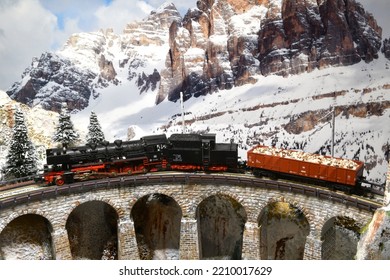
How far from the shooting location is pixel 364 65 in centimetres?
4066

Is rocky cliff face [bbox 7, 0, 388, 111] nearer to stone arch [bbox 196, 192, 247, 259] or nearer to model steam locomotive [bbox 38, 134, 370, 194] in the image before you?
model steam locomotive [bbox 38, 134, 370, 194]

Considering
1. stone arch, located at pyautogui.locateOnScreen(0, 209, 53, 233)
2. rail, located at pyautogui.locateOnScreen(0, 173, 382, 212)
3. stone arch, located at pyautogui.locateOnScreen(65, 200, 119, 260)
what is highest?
rail, located at pyautogui.locateOnScreen(0, 173, 382, 212)

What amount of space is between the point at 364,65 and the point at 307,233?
30668 millimetres

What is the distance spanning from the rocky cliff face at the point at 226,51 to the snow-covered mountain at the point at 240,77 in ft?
0.91

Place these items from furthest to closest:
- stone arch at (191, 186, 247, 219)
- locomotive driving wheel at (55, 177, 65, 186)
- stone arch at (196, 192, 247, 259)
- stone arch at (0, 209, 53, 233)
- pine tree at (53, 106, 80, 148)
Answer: pine tree at (53, 106, 80, 148), stone arch at (196, 192, 247, 259), locomotive driving wheel at (55, 177, 65, 186), stone arch at (191, 186, 247, 219), stone arch at (0, 209, 53, 233)

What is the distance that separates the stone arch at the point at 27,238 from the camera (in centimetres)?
1714

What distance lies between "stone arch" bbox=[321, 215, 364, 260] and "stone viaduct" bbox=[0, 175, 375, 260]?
0.27ft

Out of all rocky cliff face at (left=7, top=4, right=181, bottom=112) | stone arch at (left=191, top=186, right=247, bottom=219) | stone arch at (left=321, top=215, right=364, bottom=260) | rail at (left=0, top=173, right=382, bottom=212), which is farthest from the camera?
rocky cliff face at (left=7, top=4, right=181, bottom=112)

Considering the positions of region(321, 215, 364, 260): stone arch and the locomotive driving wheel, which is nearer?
region(321, 215, 364, 260): stone arch

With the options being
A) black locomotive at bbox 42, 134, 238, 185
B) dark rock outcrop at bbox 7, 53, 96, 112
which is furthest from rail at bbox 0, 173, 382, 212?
dark rock outcrop at bbox 7, 53, 96, 112

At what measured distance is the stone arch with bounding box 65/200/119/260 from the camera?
19500 millimetres
